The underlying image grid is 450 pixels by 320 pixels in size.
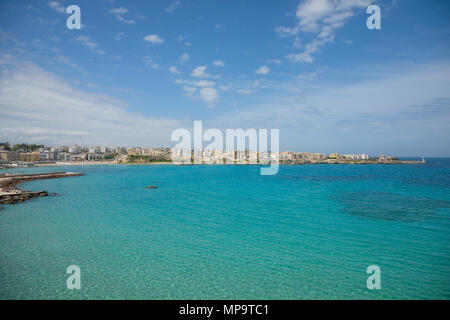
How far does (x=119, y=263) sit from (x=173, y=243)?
120 inches

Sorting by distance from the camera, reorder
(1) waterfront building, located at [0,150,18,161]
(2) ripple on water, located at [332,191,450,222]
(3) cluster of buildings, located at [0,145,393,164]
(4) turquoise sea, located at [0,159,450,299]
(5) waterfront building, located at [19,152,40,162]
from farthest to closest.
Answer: (3) cluster of buildings, located at [0,145,393,164] < (5) waterfront building, located at [19,152,40,162] < (1) waterfront building, located at [0,150,18,161] < (2) ripple on water, located at [332,191,450,222] < (4) turquoise sea, located at [0,159,450,299]

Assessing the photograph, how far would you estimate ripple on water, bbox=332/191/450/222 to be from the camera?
17906mm

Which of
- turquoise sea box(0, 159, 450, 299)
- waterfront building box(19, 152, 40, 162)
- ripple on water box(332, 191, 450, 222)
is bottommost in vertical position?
ripple on water box(332, 191, 450, 222)

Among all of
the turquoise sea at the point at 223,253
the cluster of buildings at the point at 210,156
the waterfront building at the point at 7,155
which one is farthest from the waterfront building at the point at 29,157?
the turquoise sea at the point at 223,253

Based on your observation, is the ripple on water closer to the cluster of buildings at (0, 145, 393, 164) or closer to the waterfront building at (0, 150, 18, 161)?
the cluster of buildings at (0, 145, 393, 164)

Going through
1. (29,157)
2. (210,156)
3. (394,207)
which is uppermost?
(210,156)

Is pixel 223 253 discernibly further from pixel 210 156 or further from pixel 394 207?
pixel 210 156

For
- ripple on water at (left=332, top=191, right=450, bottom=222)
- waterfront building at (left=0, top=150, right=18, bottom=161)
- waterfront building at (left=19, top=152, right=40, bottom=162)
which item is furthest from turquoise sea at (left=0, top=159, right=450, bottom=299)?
waterfront building at (left=19, top=152, right=40, bottom=162)

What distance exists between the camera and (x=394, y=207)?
69.5 feet

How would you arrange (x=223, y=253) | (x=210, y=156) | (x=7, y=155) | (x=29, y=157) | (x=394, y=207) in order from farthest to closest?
(x=210, y=156), (x=29, y=157), (x=7, y=155), (x=394, y=207), (x=223, y=253)

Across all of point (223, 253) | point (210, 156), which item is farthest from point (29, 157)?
point (223, 253)

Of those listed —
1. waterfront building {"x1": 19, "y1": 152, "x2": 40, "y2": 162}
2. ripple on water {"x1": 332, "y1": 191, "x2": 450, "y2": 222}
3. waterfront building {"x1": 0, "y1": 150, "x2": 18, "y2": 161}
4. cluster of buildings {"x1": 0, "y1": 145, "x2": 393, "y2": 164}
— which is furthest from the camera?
cluster of buildings {"x1": 0, "y1": 145, "x2": 393, "y2": 164}

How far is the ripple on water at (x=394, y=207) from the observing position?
17.9 meters
